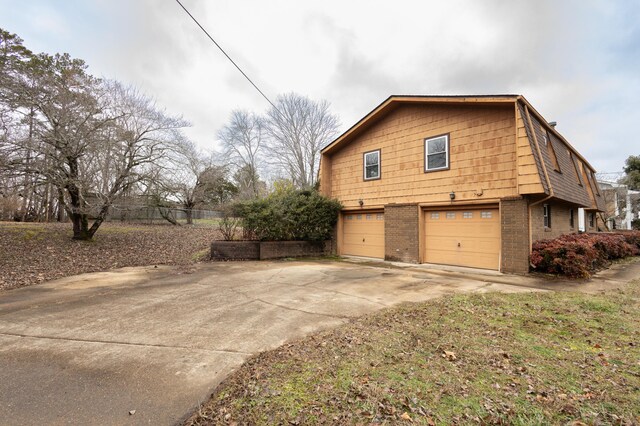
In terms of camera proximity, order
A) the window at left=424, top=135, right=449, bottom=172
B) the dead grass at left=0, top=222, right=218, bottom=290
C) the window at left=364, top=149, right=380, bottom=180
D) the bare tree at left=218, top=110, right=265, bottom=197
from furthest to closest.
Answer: the bare tree at left=218, top=110, right=265, bottom=197 → the window at left=364, top=149, right=380, bottom=180 → the window at left=424, top=135, right=449, bottom=172 → the dead grass at left=0, top=222, right=218, bottom=290

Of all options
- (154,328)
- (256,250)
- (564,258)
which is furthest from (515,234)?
A: (154,328)

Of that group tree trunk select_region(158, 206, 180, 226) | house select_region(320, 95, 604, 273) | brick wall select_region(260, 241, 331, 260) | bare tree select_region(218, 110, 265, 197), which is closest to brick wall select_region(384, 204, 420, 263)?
house select_region(320, 95, 604, 273)

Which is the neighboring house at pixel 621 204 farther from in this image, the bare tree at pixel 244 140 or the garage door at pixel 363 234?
the bare tree at pixel 244 140

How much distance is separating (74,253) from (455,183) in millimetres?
12640

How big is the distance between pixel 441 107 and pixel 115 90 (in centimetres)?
1250

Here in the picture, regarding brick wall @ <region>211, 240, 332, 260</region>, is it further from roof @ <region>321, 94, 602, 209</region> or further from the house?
roof @ <region>321, 94, 602, 209</region>

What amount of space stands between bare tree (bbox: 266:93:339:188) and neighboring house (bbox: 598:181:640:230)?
24730mm

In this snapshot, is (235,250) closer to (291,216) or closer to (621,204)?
(291,216)

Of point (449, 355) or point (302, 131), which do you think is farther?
point (302, 131)

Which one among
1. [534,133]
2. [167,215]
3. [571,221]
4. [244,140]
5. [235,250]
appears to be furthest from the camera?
[244,140]

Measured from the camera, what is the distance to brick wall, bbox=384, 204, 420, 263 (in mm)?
9734

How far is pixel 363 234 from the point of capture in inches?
459

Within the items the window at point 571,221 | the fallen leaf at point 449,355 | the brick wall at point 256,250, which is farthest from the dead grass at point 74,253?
the window at point 571,221

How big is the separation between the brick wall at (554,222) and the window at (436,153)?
111 inches
